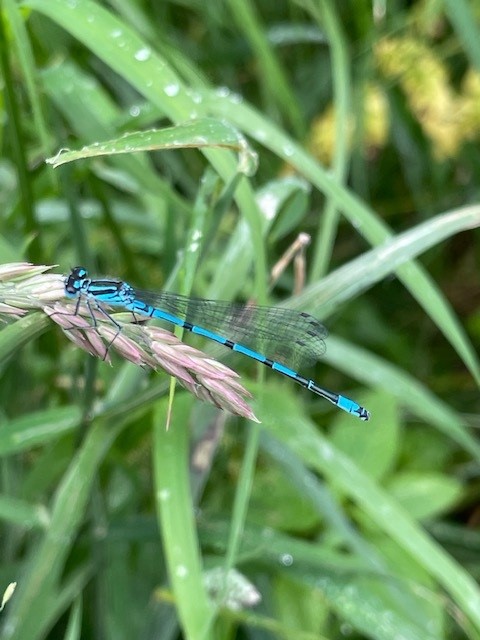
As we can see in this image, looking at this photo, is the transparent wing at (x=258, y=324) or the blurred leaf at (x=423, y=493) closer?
the transparent wing at (x=258, y=324)

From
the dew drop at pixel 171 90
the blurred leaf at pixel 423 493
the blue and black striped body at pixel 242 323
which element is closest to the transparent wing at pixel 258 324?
the blue and black striped body at pixel 242 323

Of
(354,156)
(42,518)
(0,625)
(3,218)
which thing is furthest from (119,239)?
(354,156)

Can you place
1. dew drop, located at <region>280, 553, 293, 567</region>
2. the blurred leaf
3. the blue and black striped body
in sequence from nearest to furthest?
the blue and black striped body
dew drop, located at <region>280, 553, 293, 567</region>
the blurred leaf

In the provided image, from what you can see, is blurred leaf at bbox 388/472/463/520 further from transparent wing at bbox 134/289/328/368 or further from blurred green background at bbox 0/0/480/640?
transparent wing at bbox 134/289/328/368

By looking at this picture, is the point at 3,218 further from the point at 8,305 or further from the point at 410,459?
the point at 410,459

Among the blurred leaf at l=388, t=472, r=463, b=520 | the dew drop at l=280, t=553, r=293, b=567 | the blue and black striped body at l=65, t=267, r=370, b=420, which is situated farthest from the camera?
the blurred leaf at l=388, t=472, r=463, b=520

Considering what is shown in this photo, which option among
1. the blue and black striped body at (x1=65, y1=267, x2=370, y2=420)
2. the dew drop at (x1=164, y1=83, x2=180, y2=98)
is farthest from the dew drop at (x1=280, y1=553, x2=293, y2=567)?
the dew drop at (x1=164, y1=83, x2=180, y2=98)

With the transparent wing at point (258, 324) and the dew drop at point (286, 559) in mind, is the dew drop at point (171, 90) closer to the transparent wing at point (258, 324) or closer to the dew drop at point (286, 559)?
the transparent wing at point (258, 324)
